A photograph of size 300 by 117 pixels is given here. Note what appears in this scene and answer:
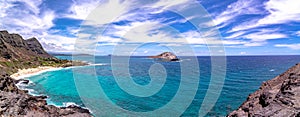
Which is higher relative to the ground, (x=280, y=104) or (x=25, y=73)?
(x=280, y=104)

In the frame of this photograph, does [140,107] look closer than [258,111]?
No

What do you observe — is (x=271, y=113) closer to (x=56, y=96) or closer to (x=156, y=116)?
(x=156, y=116)

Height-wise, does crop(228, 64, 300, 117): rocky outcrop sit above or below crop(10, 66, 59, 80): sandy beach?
above

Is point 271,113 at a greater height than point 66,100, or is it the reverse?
point 271,113

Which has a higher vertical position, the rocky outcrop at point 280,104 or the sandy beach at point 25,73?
the rocky outcrop at point 280,104

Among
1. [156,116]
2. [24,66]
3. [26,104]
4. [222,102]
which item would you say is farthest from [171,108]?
[24,66]

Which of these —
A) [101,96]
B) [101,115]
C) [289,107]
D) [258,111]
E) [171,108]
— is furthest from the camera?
[101,96]

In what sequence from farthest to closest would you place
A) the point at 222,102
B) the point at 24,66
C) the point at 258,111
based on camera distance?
the point at 24,66 < the point at 222,102 < the point at 258,111

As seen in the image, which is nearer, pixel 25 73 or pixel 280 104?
pixel 280 104

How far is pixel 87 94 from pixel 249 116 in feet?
193

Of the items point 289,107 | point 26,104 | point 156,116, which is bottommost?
Result: point 156,116

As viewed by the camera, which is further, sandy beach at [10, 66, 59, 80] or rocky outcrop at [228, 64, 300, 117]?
sandy beach at [10, 66, 59, 80]

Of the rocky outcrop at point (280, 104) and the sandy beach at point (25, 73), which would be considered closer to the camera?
the rocky outcrop at point (280, 104)

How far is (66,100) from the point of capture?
5828 cm
